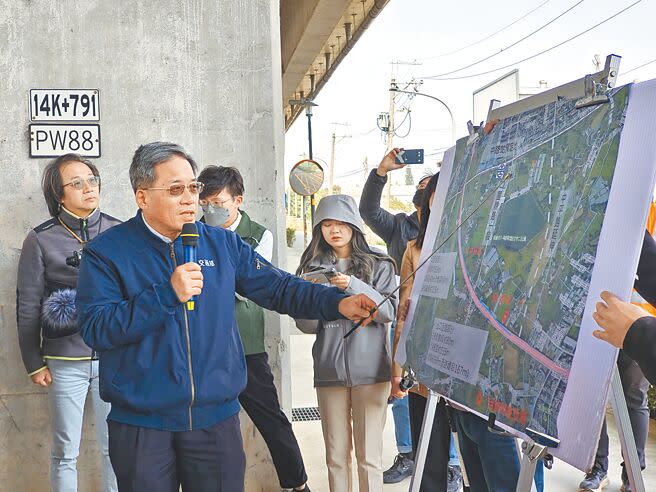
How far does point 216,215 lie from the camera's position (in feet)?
10.1

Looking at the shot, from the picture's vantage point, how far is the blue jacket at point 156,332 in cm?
182

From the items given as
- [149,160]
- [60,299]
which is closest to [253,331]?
[60,299]

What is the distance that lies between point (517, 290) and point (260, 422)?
1.93m

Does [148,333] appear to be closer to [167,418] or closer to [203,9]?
[167,418]

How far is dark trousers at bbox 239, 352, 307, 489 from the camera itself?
3.18m

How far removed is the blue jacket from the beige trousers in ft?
3.17

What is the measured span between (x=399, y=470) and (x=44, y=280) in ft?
7.36

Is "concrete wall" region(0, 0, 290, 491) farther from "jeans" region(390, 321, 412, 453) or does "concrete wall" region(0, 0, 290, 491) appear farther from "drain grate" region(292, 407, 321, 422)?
"drain grate" region(292, 407, 321, 422)

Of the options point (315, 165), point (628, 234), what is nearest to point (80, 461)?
point (628, 234)

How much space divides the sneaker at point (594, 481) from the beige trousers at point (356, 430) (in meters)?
1.35

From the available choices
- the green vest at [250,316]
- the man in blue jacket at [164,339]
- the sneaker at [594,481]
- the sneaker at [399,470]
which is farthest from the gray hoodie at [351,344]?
the sneaker at [594,481]

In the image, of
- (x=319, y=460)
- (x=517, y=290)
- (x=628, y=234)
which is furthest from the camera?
(x=319, y=460)

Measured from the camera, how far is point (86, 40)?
347 centimetres

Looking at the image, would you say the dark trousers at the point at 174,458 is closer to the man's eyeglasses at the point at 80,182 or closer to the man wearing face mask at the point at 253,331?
the man wearing face mask at the point at 253,331
